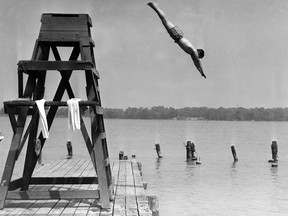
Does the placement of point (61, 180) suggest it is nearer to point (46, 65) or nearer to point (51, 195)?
point (51, 195)

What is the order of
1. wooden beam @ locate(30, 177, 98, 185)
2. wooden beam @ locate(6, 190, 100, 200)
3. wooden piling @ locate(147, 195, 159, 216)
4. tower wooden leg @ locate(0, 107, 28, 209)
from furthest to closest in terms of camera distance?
wooden piling @ locate(147, 195, 159, 216)
wooden beam @ locate(30, 177, 98, 185)
wooden beam @ locate(6, 190, 100, 200)
tower wooden leg @ locate(0, 107, 28, 209)

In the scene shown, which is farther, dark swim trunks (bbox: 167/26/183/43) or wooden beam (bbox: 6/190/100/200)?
wooden beam (bbox: 6/190/100/200)

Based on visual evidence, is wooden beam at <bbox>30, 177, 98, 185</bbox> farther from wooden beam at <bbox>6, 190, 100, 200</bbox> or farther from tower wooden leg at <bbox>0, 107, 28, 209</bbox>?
tower wooden leg at <bbox>0, 107, 28, 209</bbox>

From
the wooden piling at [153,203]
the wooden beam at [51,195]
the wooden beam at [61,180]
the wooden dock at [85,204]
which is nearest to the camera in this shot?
the wooden dock at [85,204]

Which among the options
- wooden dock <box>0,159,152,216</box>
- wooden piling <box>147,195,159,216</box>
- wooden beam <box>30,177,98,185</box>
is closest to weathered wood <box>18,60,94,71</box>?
wooden dock <box>0,159,152,216</box>

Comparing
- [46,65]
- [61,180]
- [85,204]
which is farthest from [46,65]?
[61,180]

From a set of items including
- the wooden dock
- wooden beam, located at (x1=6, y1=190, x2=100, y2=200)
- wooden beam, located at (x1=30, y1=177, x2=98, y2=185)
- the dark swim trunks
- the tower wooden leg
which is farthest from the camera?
wooden beam, located at (x1=30, y1=177, x2=98, y2=185)

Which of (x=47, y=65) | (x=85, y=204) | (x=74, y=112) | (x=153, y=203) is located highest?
(x=47, y=65)

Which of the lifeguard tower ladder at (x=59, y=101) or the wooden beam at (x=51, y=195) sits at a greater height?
the lifeguard tower ladder at (x=59, y=101)

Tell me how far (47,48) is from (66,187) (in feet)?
11.0

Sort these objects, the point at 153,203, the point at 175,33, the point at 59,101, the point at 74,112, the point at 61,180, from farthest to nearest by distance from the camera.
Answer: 1. the point at 153,203
2. the point at 61,180
3. the point at 59,101
4. the point at 74,112
5. the point at 175,33

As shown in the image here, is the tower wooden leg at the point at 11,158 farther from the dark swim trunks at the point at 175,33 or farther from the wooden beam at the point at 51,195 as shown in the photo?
the dark swim trunks at the point at 175,33

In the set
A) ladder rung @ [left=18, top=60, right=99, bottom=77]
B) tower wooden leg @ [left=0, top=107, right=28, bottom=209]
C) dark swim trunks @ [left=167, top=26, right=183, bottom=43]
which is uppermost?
dark swim trunks @ [left=167, top=26, right=183, bottom=43]

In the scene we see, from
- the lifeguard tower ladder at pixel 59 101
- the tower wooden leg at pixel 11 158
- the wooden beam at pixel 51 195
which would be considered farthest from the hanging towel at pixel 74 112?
the wooden beam at pixel 51 195
